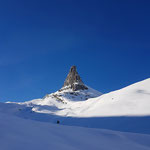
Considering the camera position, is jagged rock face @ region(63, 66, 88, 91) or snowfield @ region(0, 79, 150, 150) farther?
jagged rock face @ region(63, 66, 88, 91)

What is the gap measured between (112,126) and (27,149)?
45.4 ft

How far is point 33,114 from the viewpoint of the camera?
104ft

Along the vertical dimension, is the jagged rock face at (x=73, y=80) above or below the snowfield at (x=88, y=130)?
above

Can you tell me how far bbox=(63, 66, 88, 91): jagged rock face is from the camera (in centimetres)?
9969

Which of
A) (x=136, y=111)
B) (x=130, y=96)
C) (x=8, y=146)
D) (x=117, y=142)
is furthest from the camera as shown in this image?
(x=130, y=96)

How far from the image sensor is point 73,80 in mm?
108438

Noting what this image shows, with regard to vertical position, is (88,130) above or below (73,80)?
below

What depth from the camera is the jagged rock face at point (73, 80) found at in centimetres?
9969

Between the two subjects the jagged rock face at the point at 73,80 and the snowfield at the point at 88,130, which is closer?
the snowfield at the point at 88,130

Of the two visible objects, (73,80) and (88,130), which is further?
(73,80)

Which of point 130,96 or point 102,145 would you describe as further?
point 130,96

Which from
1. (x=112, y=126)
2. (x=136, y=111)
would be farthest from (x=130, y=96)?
(x=112, y=126)

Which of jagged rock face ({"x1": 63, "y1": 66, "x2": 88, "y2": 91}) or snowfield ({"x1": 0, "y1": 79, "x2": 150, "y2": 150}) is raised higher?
jagged rock face ({"x1": 63, "y1": 66, "x2": 88, "y2": 91})

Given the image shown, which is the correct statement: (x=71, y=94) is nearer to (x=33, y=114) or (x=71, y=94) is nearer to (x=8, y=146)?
(x=33, y=114)
